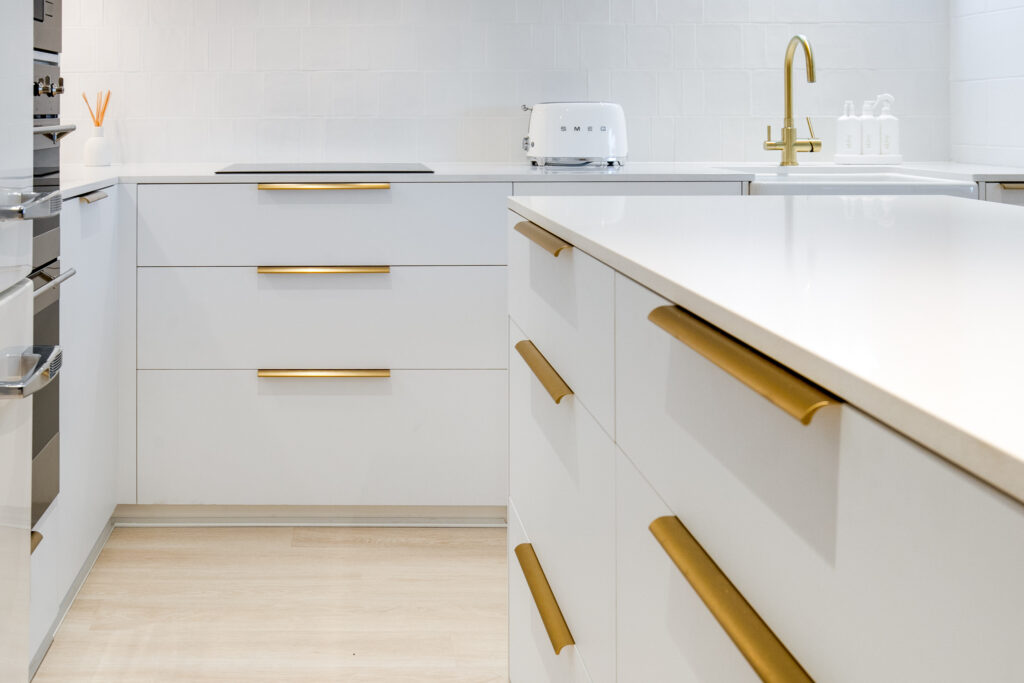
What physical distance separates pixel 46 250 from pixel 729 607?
169 cm

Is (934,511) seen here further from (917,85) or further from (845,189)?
(917,85)

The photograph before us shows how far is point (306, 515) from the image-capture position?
293 centimetres

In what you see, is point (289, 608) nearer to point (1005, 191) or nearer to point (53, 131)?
point (53, 131)

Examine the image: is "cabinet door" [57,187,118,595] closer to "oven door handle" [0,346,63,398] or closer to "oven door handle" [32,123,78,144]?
"oven door handle" [32,123,78,144]

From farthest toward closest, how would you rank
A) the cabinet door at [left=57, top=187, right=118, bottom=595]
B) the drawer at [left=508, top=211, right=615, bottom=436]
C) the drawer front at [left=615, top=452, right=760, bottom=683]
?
1. the cabinet door at [left=57, top=187, right=118, bottom=595]
2. the drawer at [left=508, top=211, right=615, bottom=436]
3. the drawer front at [left=615, top=452, right=760, bottom=683]

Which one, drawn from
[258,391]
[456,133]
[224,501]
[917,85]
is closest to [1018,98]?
[917,85]

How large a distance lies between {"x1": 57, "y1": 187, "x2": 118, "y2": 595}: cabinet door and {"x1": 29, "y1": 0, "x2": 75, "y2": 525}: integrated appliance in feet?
0.35

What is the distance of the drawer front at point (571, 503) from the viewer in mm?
1145

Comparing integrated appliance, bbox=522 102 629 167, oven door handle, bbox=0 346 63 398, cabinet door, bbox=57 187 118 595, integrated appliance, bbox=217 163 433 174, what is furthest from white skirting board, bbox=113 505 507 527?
oven door handle, bbox=0 346 63 398

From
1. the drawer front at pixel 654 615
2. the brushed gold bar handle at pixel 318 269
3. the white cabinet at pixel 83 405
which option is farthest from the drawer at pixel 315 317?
the drawer front at pixel 654 615

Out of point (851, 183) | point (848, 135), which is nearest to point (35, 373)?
point (851, 183)

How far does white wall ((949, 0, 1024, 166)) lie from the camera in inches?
125

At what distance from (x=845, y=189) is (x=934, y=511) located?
2.31 metres

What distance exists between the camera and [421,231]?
283 cm
